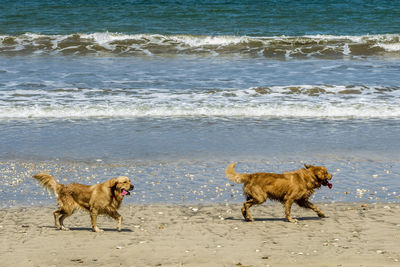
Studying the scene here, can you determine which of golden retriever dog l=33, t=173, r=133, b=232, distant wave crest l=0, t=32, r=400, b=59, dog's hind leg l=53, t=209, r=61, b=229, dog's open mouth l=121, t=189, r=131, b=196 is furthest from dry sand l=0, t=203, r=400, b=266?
distant wave crest l=0, t=32, r=400, b=59

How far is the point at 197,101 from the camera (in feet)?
50.0

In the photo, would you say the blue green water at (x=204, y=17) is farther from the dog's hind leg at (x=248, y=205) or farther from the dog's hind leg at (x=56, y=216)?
the dog's hind leg at (x=56, y=216)

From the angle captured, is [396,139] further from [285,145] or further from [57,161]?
[57,161]

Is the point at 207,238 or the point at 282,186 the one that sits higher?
the point at 282,186

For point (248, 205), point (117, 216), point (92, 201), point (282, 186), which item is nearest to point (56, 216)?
point (92, 201)

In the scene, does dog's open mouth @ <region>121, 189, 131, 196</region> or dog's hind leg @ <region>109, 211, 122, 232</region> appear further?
dog's hind leg @ <region>109, 211, 122, 232</region>

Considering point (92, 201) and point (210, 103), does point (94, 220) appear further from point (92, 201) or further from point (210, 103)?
Result: point (210, 103)

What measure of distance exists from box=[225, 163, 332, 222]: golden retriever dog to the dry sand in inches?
9.1

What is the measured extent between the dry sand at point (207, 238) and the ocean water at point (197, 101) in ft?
1.96

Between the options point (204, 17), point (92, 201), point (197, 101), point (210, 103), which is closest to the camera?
point (92, 201)

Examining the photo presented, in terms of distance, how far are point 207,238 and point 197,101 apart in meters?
8.31

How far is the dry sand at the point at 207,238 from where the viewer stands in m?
6.46

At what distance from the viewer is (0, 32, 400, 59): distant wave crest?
23.6 meters

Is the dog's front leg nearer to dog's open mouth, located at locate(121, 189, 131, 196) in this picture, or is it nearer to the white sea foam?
dog's open mouth, located at locate(121, 189, 131, 196)
